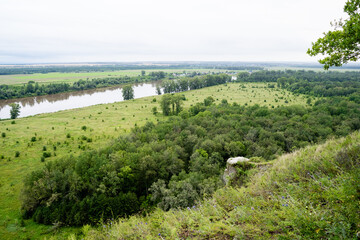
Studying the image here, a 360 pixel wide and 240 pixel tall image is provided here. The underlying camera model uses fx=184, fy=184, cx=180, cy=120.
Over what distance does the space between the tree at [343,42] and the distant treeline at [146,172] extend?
11.3 metres

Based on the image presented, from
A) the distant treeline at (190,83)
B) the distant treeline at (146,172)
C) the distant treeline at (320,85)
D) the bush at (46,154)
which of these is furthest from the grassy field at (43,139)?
the distant treeline at (190,83)

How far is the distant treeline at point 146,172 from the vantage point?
1711cm

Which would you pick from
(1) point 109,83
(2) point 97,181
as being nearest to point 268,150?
(2) point 97,181

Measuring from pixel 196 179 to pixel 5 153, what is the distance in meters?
35.7

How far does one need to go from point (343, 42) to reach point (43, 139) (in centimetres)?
4837

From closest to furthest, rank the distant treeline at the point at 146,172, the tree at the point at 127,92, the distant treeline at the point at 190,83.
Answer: the distant treeline at the point at 146,172 → the tree at the point at 127,92 → the distant treeline at the point at 190,83

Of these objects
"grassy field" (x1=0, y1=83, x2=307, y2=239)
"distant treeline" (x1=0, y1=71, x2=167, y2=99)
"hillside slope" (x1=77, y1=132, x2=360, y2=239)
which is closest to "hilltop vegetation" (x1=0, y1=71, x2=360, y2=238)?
"grassy field" (x1=0, y1=83, x2=307, y2=239)

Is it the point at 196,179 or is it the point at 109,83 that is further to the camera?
the point at 109,83

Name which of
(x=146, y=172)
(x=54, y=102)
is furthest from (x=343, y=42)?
(x=54, y=102)

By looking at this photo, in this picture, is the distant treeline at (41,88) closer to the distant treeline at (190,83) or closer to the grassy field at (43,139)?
the distant treeline at (190,83)

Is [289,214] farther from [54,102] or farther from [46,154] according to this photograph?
[54,102]

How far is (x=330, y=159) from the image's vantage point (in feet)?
21.1

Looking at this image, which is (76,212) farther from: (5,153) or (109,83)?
(109,83)

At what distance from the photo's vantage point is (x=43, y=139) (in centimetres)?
3919
